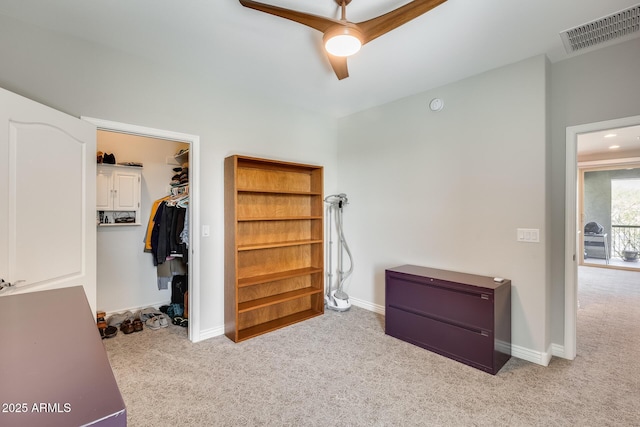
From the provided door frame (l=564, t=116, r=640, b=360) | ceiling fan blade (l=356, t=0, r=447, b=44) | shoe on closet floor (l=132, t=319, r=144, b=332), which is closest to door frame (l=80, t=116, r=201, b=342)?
shoe on closet floor (l=132, t=319, r=144, b=332)

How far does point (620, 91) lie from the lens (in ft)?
7.48

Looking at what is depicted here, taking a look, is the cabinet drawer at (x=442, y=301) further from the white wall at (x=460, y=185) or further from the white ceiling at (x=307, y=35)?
the white ceiling at (x=307, y=35)

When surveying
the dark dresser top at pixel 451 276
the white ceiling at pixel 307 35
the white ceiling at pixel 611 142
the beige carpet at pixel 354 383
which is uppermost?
the white ceiling at pixel 307 35

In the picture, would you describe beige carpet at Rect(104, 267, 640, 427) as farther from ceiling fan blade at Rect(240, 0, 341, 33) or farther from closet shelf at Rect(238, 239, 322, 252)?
ceiling fan blade at Rect(240, 0, 341, 33)

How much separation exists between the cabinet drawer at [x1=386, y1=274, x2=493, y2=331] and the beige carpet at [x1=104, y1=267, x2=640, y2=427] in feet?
1.20

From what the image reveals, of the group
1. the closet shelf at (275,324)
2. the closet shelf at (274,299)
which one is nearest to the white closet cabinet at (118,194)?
the closet shelf at (274,299)

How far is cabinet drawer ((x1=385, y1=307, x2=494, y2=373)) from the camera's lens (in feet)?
7.73

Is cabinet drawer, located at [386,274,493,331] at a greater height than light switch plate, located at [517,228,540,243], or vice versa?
light switch plate, located at [517,228,540,243]

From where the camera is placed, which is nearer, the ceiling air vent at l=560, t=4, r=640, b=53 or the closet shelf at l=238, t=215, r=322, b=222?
the ceiling air vent at l=560, t=4, r=640, b=53

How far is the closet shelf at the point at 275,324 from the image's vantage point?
3.00 metres

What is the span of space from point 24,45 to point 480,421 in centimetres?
393

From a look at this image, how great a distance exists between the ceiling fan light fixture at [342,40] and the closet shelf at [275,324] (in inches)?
104

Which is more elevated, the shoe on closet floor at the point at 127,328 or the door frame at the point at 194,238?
the door frame at the point at 194,238

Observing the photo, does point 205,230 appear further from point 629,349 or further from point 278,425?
point 629,349
